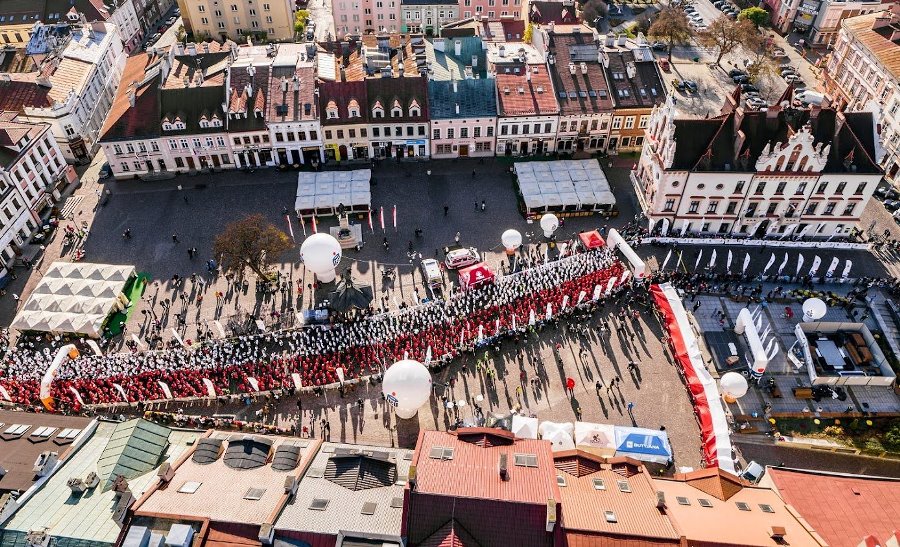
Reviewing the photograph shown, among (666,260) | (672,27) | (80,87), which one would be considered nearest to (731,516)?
(666,260)

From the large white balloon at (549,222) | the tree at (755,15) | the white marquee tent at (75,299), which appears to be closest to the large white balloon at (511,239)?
the large white balloon at (549,222)

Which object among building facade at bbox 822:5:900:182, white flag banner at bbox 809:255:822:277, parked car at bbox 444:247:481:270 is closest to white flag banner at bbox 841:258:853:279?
white flag banner at bbox 809:255:822:277

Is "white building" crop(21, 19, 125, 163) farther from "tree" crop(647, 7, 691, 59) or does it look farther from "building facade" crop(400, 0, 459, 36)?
"tree" crop(647, 7, 691, 59)

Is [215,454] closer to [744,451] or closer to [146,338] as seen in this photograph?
[146,338]

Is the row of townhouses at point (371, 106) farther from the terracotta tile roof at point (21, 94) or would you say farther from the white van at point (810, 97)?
the white van at point (810, 97)

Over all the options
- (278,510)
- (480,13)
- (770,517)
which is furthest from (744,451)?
(480,13)
